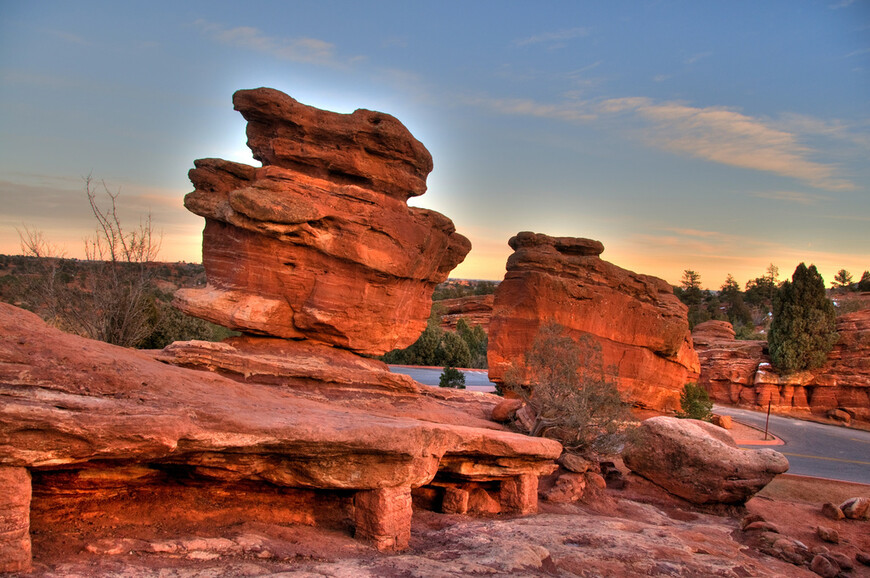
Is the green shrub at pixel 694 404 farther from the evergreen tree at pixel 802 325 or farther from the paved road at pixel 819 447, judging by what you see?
the evergreen tree at pixel 802 325

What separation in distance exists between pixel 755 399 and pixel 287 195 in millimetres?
33277

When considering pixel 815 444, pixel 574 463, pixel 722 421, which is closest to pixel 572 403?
pixel 574 463

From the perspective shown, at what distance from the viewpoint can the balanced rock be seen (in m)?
14.1

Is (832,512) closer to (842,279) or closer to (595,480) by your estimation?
(595,480)

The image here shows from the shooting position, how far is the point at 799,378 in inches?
1371

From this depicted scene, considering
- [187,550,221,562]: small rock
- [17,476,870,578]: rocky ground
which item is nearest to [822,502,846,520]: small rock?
[17,476,870,578]: rocky ground

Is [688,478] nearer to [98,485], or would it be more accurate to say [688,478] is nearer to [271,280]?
[271,280]

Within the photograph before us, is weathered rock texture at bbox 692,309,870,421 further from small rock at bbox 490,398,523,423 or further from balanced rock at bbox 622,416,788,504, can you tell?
small rock at bbox 490,398,523,423

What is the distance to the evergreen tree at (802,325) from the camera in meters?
34.5

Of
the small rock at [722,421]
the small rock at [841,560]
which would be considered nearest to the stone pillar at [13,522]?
the small rock at [841,560]

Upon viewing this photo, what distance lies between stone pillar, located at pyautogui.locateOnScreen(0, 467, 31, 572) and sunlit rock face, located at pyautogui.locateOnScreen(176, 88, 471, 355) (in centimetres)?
653

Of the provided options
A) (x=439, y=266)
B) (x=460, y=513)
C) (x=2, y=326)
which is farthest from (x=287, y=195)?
(x=460, y=513)

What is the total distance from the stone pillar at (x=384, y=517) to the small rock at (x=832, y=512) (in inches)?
454

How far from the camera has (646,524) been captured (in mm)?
11844
